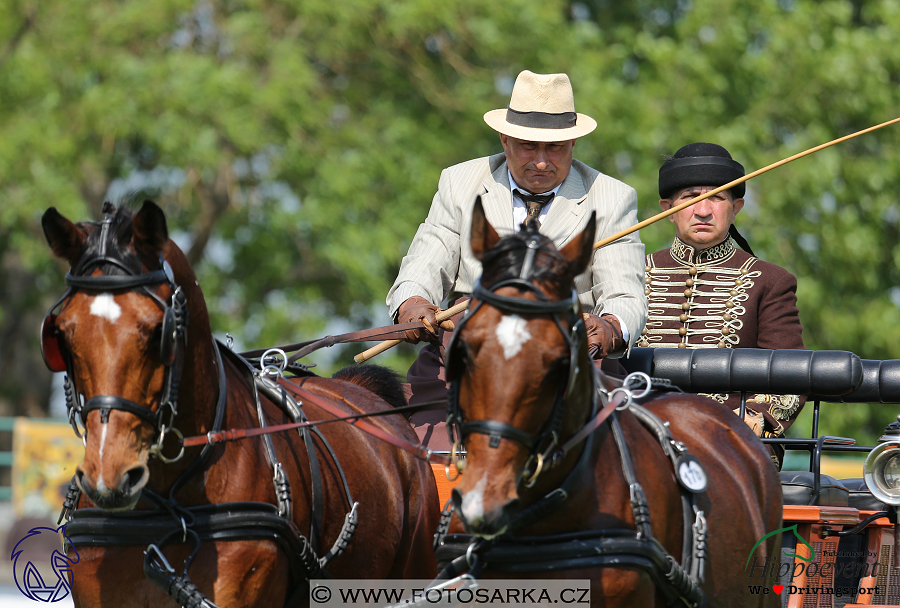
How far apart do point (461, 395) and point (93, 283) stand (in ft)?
3.41

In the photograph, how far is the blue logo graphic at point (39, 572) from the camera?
3.56 metres

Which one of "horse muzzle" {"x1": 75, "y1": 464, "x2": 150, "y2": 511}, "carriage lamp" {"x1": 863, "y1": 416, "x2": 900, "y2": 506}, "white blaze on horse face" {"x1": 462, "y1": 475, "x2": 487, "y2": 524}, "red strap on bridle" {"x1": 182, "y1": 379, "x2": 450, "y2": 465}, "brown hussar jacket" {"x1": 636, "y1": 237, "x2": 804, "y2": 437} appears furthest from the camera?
"brown hussar jacket" {"x1": 636, "y1": 237, "x2": 804, "y2": 437}

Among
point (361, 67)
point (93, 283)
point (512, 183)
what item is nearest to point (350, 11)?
point (361, 67)

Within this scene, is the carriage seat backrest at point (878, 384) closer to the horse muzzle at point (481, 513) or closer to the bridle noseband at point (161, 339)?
the horse muzzle at point (481, 513)

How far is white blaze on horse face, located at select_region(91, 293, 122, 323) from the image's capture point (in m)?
3.06

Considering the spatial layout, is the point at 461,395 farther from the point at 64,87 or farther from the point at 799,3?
the point at 799,3

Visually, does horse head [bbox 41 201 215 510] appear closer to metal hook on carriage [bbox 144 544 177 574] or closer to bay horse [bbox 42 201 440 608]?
bay horse [bbox 42 201 440 608]

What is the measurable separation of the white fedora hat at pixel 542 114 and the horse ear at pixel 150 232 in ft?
5.43

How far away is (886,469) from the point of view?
4531mm

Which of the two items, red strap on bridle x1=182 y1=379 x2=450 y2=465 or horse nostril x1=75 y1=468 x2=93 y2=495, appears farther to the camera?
red strap on bridle x1=182 y1=379 x2=450 y2=465

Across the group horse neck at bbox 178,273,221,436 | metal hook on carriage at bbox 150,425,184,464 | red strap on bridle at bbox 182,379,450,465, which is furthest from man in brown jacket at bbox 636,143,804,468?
metal hook on carriage at bbox 150,425,184,464

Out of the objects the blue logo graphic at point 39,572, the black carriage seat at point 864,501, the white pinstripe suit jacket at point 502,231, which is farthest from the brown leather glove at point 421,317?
the black carriage seat at point 864,501

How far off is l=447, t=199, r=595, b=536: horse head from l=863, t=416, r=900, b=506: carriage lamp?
198 cm

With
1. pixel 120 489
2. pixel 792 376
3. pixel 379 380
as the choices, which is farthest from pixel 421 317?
pixel 792 376
